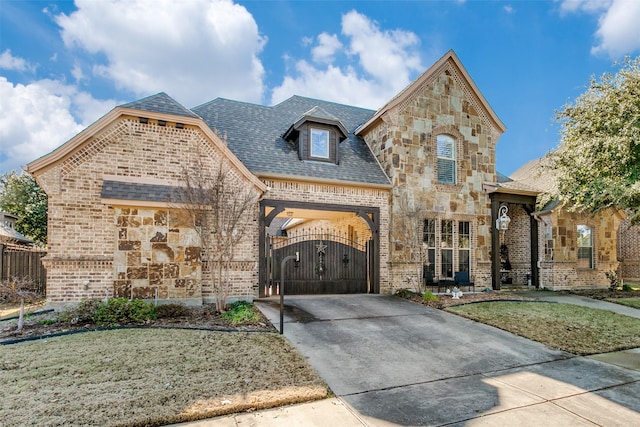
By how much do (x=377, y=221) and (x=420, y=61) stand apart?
712cm

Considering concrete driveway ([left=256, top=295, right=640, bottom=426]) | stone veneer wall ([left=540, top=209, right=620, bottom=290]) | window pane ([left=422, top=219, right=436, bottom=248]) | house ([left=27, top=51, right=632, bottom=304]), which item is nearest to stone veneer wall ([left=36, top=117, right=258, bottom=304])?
house ([left=27, top=51, right=632, bottom=304])

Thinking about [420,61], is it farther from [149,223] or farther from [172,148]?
[149,223]

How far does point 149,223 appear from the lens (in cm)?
855

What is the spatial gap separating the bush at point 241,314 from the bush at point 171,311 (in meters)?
0.93

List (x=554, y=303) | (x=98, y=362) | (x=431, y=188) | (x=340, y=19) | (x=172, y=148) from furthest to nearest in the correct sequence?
1. (x=431, y=188)
2. (x=340, y=19)
3. (x=554, y=303)
4. (x=172, y=148)
5. (x=98, y=362)

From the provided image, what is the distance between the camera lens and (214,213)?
8.63m

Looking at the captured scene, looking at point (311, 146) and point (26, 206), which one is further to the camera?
point (26, 206)

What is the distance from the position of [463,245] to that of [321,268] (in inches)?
233

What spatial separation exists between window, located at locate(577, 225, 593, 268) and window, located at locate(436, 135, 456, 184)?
21.3 ft

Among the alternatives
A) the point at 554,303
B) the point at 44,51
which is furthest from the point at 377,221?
the point at 44,51

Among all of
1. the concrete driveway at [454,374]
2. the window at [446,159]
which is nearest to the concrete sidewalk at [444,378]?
the concrete driveway at [454,374]

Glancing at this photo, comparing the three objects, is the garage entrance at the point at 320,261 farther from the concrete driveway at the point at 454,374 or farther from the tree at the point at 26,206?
the tree at the point at 26,206

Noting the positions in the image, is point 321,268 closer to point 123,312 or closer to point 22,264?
point 123,312

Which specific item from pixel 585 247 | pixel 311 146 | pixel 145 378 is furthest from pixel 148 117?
pixel 585 247
